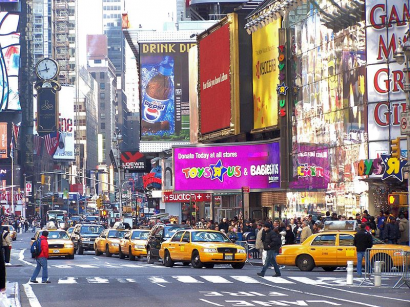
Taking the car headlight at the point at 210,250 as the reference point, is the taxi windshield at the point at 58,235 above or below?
above

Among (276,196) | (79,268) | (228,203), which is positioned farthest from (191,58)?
(79,268)

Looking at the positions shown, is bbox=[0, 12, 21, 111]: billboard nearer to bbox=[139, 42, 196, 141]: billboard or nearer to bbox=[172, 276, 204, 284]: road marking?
bbox=[139, 42, 196, 141]: billboard

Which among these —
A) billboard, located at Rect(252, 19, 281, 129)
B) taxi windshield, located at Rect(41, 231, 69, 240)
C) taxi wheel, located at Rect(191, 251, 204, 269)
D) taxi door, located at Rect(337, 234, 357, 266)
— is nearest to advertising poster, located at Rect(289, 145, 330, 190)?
billboard, located at Rect(252, 19, 281, 129)

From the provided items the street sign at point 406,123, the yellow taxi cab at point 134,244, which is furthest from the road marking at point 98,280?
Answer: the yellow taxi cab at point 134,244

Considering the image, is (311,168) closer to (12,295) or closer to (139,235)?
(139,235)

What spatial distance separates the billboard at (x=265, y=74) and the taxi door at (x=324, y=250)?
96.1ft

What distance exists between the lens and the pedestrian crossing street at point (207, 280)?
27.0 m

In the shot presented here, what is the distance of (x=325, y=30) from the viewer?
5231cm

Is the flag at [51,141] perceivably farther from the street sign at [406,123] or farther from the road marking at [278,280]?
the street sign at [406,123]

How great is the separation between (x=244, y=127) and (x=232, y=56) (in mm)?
5161

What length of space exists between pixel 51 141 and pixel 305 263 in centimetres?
16479

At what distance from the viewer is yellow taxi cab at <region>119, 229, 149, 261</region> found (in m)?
44.0

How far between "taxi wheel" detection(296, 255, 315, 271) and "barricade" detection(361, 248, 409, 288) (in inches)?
152

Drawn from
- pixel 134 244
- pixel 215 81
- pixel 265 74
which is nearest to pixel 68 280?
pixel 134 244
